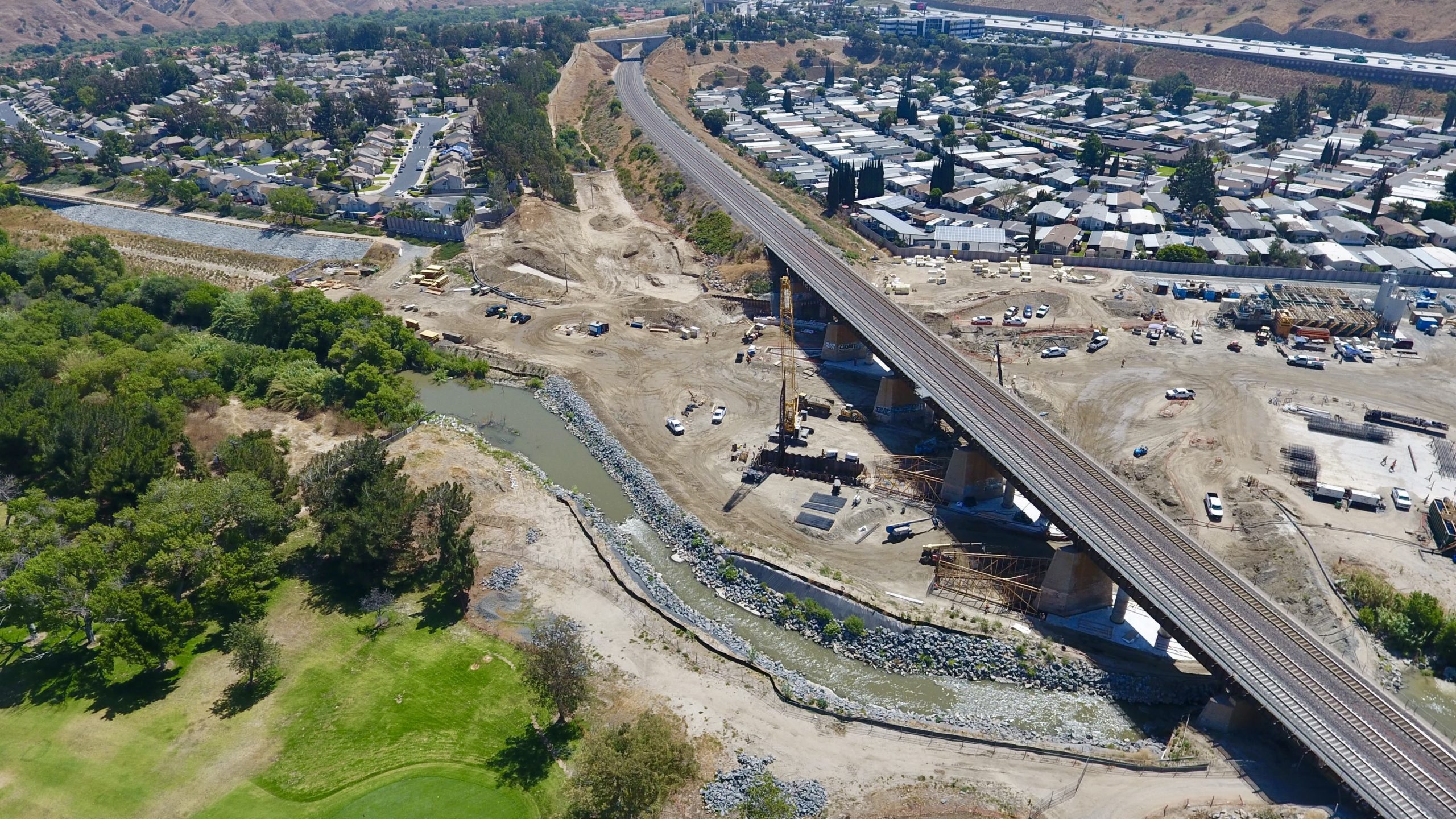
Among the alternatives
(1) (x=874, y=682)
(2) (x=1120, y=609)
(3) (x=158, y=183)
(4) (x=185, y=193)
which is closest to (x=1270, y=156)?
(2) (x=1120, y=609)

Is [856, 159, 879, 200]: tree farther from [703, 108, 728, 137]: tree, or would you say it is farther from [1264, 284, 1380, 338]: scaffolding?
[1264, 284, 1380, 338]: scaffolding

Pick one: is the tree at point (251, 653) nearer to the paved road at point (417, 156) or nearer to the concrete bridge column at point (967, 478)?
the concrete bridge column at point (967, 478)

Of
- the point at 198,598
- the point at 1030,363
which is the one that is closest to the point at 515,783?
the point at 198,598

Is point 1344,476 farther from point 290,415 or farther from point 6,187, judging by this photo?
point 6,187

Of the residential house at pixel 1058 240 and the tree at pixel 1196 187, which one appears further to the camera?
the tree at pixel 1196 187

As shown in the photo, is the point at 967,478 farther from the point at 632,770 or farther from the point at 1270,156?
the point at 1270,156

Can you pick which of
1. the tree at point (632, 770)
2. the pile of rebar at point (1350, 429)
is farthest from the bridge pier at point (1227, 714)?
the pile of rebar at point (1350, 429)
